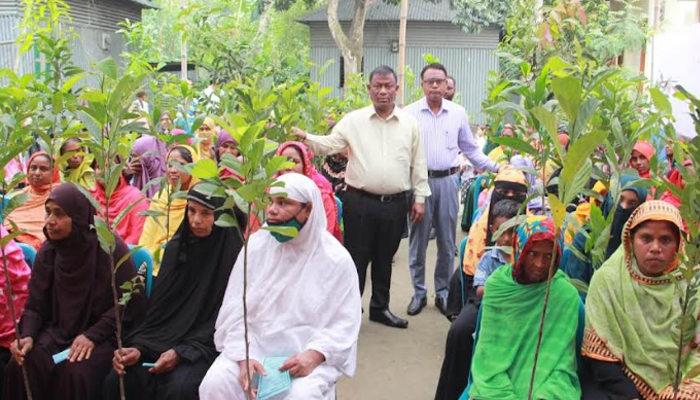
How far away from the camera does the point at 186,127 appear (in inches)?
241

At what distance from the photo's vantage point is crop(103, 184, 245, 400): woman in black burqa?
3297 millimetres

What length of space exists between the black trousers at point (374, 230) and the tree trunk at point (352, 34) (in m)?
18.0

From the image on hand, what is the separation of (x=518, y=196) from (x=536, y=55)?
2.20 metres

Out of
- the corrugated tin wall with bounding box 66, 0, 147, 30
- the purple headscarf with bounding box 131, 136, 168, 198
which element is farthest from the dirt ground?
the corrugated tin wall with bounding box 66, 0, 147, 30

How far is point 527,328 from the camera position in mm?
3025

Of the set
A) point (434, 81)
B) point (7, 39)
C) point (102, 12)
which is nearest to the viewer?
point (434, 81)

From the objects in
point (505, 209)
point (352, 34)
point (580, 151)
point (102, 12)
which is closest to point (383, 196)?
point (505, 209)

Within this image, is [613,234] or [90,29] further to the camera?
[90,29]

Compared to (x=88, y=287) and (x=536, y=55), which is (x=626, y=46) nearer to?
(x=536, y=55)

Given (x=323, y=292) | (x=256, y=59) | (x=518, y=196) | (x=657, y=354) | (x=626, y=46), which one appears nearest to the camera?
(x=657, y=354)

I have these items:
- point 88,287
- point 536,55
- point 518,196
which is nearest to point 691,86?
point 536,55

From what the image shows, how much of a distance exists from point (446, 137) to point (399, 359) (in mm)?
1846

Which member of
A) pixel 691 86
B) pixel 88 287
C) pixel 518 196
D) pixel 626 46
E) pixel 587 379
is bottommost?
pixel 587 379

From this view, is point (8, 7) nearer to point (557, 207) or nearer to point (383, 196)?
point (383, 196)
